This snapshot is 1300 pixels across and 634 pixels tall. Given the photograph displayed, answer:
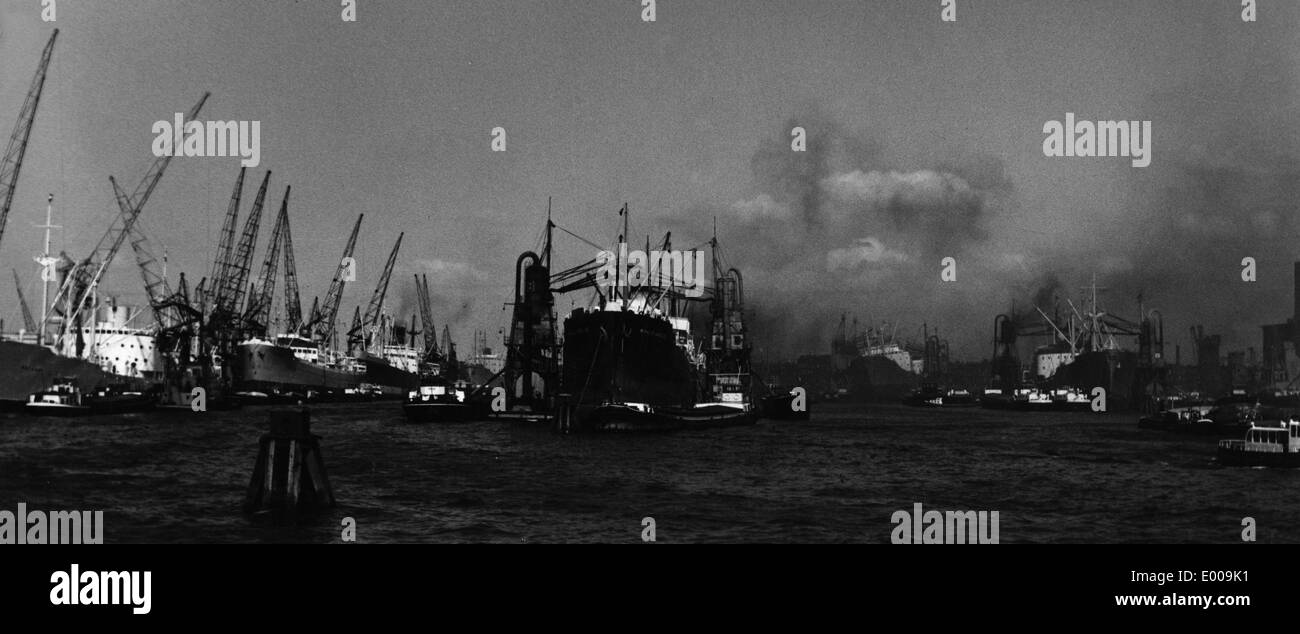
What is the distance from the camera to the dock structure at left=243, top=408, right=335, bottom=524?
92.5ft

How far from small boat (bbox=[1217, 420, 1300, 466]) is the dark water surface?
1156 millimetres

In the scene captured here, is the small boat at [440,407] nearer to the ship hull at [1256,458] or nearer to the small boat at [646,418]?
the small boat at [646,418]

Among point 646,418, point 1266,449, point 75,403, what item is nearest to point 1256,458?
point 1266,449

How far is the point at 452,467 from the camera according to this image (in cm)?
5169

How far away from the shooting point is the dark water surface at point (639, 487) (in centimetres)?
3269

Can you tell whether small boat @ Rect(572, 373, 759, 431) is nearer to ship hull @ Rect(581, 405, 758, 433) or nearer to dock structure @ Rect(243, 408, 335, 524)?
ship hull @ Rect(581, 405, 758, 433)

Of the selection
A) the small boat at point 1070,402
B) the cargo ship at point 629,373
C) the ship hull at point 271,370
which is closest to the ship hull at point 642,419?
the cargo ship at point 629,373

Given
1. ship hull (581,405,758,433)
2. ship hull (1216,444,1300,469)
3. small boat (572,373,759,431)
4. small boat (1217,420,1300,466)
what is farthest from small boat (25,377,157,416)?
small boat (1217,420,1300,466)

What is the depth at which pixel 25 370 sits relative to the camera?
369 feet

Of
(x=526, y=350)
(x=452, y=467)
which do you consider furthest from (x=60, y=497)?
(x=526, y=350)

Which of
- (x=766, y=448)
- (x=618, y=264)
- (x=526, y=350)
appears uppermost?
(x=618, y=264)
